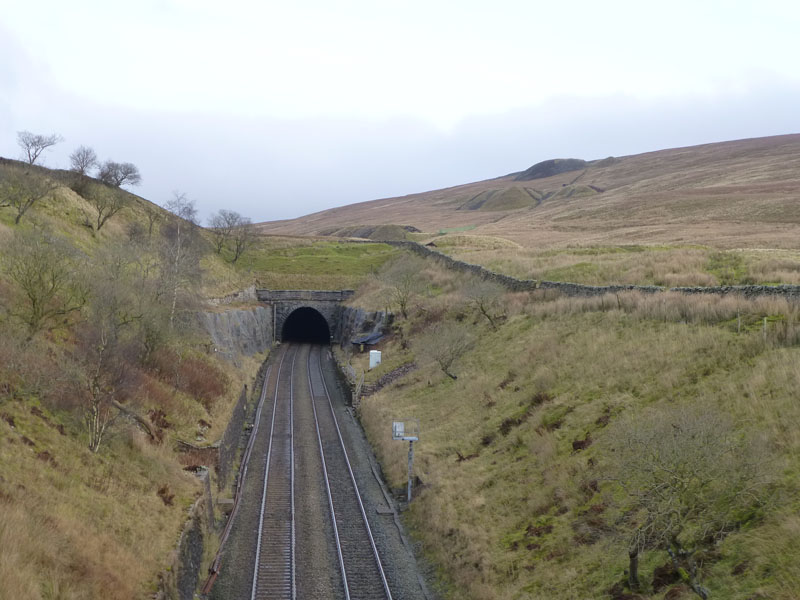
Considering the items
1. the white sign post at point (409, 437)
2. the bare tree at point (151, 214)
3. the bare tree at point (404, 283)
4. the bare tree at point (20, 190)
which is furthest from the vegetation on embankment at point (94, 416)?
the bare tree at point (151, 214)

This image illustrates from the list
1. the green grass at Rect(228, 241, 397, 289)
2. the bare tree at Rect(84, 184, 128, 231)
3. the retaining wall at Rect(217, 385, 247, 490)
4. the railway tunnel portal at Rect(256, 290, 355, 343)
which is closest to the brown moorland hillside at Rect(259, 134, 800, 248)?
the green grass at Rect(228, 241, 397, 289)

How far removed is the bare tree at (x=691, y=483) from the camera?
1192cm

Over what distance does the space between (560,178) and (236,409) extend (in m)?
174

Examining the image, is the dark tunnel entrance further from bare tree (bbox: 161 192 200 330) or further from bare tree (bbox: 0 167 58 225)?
bare tree (bbox: 0 167 58 225)

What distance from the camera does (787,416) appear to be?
47.2 feet

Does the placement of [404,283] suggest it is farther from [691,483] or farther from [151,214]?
[691,483]

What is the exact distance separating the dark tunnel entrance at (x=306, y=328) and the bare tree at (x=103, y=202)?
2120 centimetres

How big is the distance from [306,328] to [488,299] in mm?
39059

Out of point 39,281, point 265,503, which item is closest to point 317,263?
point 39,281

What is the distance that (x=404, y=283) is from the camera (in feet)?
177

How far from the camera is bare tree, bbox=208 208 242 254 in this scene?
80.5 m

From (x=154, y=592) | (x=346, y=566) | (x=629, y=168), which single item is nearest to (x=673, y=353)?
(x=346, y=566)

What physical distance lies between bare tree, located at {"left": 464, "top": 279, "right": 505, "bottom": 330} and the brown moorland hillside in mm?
23004

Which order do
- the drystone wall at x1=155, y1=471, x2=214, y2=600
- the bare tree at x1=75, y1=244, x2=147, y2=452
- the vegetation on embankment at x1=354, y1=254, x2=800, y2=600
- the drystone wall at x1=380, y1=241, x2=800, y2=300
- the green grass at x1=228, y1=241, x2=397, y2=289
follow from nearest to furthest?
1. the vegetation on embankment at x1=354, y1=254, x2=800, y2=600
2. the drystone wall at x1=155, y1=471, x2=214, y2=600
3. the bare tree at x1=75, y1=244, x2=147, y2=452
4. the drystone wall at x1=380, y1=241, x2=800, y2=300
5. the green grass at x1=228, y1=241, x2=397, y2=289
